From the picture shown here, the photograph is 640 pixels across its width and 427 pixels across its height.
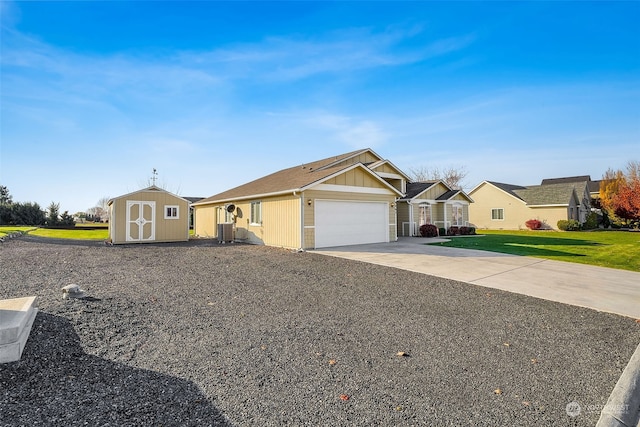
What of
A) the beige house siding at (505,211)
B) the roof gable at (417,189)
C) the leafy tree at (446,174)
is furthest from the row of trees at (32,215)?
the leafy tree at (446,174)

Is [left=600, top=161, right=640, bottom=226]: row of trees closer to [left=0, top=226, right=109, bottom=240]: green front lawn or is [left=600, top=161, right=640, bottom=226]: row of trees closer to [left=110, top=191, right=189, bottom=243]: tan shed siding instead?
[left=110, top=191, right=189, bottom=243]: tan shed siding

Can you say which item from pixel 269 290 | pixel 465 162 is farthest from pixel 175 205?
pixel 465 162

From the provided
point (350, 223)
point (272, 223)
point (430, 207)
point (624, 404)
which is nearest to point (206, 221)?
point (272, 223)

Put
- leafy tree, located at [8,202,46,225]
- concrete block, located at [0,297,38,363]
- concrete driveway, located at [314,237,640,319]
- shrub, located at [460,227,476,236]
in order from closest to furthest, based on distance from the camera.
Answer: concrete block, located at [0,297,38,363] < concrete driveway, located at [314,237,640,319] < shrub, located at [460,227,476,236] < leafy tree, located at [8,202,46,225]

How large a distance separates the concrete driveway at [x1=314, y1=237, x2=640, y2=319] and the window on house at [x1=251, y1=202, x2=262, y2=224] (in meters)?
6.15

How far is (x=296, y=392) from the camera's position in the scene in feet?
8.92

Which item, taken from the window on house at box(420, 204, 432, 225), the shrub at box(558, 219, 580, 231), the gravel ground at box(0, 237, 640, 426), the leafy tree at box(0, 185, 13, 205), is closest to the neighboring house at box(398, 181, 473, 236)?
the window on house at box(420, 204, 432, 225)

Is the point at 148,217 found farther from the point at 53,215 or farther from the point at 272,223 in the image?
the point at 53,215

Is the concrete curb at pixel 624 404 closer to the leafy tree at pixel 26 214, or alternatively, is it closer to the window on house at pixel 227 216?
the window on house at pixel 227 216

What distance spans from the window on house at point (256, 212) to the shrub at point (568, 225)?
2848 cm

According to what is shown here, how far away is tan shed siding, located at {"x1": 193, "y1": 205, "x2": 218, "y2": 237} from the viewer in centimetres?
2144

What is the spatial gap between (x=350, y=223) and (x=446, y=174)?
39.0 meters

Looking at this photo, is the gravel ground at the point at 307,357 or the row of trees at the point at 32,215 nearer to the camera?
the gravel ground at the point at 307,357

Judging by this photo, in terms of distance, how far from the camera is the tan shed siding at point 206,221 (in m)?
21.4
